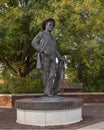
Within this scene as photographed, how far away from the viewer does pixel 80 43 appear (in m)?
19.5

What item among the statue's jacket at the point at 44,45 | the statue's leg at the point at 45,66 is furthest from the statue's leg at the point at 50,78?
the statue's jacket at the point at 44,45

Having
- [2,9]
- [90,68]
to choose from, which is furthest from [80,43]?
[2,9]

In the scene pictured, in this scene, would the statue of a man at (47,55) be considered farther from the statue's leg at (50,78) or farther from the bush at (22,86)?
the bush at (22,86)

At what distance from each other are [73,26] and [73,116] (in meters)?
7.53

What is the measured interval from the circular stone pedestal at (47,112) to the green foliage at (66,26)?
22.4 feet

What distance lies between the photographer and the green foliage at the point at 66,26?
1869 cm

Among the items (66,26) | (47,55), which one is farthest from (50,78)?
(66,26)

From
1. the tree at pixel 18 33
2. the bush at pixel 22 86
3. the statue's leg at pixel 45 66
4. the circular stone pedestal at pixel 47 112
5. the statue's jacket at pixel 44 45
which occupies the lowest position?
the circular stone pedestal at pixel 47 112

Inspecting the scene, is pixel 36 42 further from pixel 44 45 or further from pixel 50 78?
pixel 50 78

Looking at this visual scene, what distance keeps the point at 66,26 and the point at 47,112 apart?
8.00m

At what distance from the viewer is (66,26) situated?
62.7 feet

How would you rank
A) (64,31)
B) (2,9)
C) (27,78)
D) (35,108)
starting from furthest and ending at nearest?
1. (27,78)
2. (2,9)
3. (64,31)
4. (35,108)

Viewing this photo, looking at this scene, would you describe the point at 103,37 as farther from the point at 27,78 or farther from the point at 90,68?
the point at 27,78

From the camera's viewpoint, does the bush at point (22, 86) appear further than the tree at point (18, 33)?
Yes
